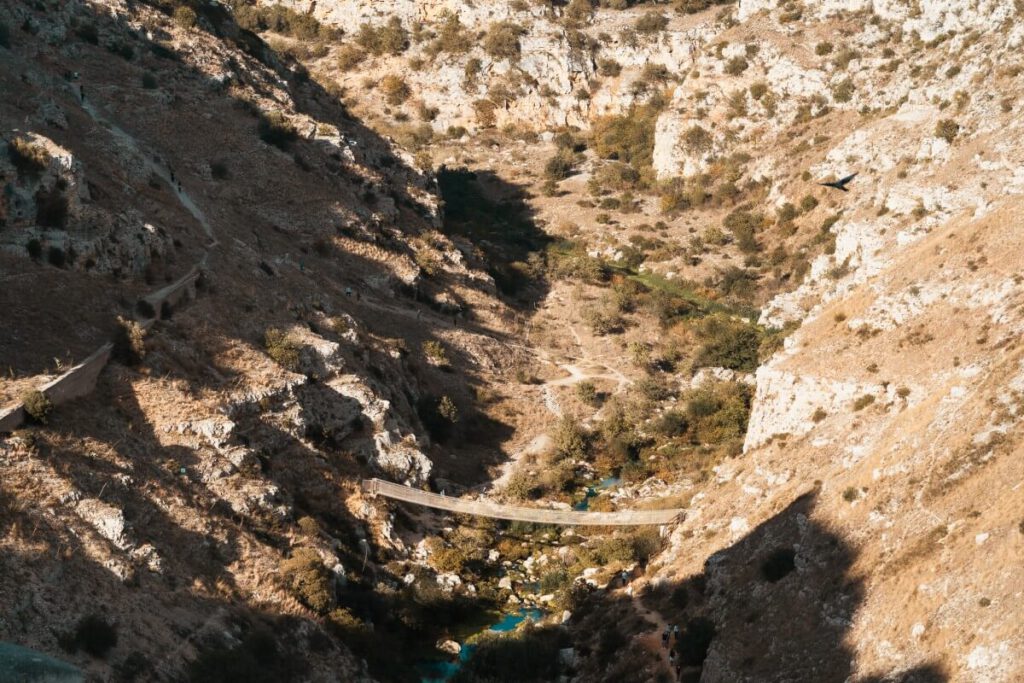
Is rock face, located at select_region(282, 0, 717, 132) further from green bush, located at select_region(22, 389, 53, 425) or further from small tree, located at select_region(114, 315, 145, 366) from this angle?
green bush, located at select_region(22, 389, 53, 425)

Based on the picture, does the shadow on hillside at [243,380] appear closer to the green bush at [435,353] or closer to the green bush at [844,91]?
the green bush at [435,353]

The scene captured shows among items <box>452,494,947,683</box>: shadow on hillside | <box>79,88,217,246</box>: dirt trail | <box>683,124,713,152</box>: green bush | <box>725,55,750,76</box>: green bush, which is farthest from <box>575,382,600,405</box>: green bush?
<box>725,55,750,76</box>: green bush

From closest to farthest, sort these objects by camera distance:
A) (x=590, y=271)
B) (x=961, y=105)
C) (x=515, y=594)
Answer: (x=515, y=594)
(x=961, y=105)
(x=590, y=271)

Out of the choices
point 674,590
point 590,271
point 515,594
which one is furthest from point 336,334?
point 590,271

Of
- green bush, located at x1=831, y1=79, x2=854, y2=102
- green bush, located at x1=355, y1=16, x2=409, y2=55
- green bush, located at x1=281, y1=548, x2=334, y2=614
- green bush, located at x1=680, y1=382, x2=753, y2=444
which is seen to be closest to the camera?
green bush, located at x1=281, y1=548, x2=334, y2=614

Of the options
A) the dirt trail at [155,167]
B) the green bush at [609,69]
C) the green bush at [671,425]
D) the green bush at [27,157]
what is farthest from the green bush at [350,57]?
the green bush at [27,157]

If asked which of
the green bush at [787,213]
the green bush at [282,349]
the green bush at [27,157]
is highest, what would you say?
the green bush at [787,213]

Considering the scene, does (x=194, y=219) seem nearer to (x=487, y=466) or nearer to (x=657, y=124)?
(x=487, y=466)
